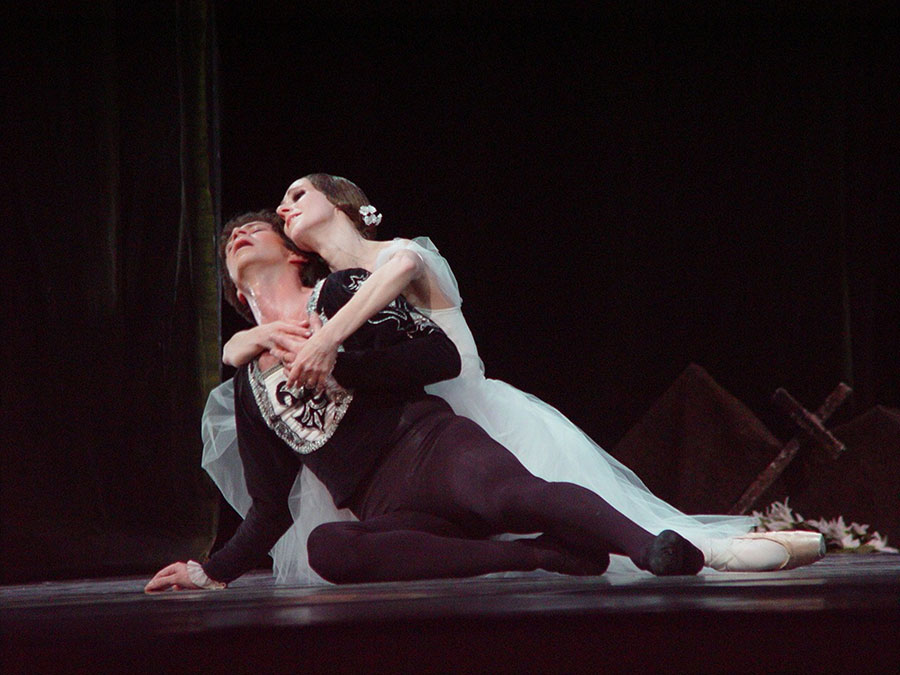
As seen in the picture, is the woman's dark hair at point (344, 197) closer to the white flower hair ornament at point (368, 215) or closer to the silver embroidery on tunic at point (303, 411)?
the white flower hair ornament at point (368, 215)

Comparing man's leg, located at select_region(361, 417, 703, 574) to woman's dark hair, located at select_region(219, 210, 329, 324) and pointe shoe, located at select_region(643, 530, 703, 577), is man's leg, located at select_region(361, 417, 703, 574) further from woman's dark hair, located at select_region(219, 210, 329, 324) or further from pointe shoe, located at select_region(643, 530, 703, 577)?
woman's dark hair, located at select_region(219, 210, 329, 324)

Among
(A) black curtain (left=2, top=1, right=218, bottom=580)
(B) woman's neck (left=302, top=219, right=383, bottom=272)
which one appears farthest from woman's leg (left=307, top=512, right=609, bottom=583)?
(A) black curtain (left=2, top=1, right=218, bottom=580)

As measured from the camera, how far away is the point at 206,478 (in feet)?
10.3

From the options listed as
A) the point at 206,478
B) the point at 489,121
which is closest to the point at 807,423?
→ the point at 489,121

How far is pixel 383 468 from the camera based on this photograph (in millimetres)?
1604

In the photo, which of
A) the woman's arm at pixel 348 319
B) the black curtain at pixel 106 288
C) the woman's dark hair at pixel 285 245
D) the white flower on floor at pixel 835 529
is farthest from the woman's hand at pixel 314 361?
the white flower on floor at pixel 835 529

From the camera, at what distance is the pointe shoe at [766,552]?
142 cm

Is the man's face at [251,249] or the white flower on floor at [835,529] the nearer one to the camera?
the man's face at [251,249]

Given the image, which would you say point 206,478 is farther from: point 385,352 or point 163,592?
point 385,352

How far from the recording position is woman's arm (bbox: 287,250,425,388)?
153 cm

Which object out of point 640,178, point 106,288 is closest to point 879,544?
point 640,178

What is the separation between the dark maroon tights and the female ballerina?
19 cm

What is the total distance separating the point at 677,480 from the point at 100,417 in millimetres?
1755

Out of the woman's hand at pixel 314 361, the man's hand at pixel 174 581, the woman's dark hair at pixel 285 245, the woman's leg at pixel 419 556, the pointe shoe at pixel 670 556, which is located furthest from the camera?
the woman's dark hair at pixel 285 245
